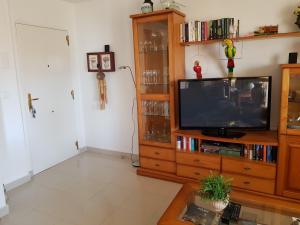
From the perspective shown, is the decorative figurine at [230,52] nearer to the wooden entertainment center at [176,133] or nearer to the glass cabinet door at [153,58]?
the wooden entertainment center at [176,133]

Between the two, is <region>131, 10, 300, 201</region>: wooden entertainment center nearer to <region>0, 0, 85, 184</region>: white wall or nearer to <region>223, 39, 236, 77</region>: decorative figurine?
<region>223, 39, 236, 77</region>: decorative figurine

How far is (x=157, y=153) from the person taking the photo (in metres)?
3.04

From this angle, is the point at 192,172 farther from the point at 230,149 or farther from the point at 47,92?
the point at 47,92

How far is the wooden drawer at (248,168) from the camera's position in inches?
95.1

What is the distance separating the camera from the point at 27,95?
125 inches

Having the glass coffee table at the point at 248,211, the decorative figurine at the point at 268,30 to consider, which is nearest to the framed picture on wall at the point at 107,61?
the decorative figurine at the point at 268,30

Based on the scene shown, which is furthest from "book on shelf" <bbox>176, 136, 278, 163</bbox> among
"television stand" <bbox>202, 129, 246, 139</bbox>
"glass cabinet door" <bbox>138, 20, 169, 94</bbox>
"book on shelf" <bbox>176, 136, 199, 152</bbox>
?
"glass cabinet door" <bbox>138, 20, 169, 94</bbox>

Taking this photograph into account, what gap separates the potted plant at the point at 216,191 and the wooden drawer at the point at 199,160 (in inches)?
41.0

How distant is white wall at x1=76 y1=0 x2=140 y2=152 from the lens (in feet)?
11.4

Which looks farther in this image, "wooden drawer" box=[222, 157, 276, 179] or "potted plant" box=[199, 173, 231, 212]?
"wooden drawer" box=[222, 157, 276, 179]

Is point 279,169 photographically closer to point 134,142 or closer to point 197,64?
point 197,64

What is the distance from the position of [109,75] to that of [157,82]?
968 mm

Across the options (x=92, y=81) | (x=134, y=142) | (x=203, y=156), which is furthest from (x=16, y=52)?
(x=203, y=156)

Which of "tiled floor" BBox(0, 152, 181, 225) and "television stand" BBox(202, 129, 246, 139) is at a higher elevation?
"television stand" BBox(202, 129, 246, 139)
